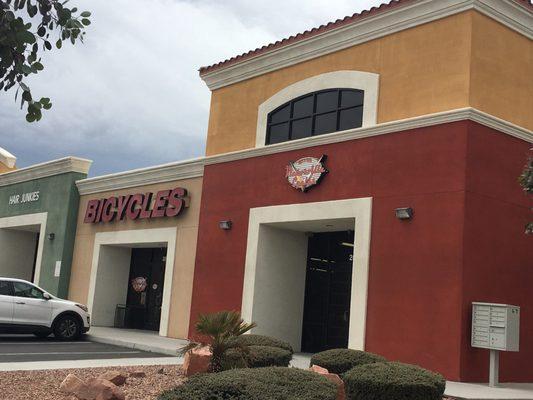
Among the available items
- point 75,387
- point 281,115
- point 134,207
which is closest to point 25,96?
point 75,387

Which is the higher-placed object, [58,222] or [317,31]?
[317,31]

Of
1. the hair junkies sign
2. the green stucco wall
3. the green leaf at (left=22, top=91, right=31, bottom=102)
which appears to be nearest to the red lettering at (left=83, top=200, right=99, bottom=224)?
the hair junkies sign

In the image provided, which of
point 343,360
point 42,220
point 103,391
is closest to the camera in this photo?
point 103,391

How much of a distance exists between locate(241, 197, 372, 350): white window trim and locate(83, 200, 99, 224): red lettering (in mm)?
8654

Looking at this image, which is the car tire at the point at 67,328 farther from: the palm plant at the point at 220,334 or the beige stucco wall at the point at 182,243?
the palm plant at the point at 220,334

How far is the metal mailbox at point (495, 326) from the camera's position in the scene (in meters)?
12.4

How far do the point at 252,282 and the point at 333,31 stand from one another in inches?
258

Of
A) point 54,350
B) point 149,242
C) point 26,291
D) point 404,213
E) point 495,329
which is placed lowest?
point 54,350

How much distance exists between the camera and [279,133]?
1770 cm

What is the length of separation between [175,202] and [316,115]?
5877 millimetres

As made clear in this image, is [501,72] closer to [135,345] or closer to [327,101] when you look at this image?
[327,101]

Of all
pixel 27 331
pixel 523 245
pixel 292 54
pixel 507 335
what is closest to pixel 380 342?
pixel 507 335

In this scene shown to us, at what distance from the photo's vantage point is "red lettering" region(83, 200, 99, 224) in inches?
945

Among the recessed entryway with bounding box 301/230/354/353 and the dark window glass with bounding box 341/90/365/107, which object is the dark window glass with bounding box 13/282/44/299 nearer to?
the recessed entryway with bounding box 301/230/354/353
